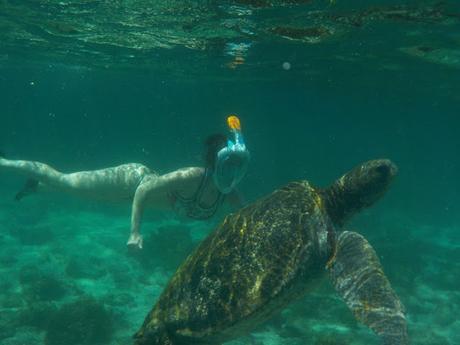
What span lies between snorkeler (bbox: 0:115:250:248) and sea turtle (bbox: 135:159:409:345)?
131 cm

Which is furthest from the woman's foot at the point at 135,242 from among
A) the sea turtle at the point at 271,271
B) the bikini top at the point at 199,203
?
the sea turtle at the point at 271,271

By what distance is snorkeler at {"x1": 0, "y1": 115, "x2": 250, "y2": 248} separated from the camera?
6.70m

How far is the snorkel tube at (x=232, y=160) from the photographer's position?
618cm

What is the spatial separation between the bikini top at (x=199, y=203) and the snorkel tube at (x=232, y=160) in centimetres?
66

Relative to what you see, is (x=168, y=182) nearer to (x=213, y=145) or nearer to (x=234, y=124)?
(x=213, y=145)

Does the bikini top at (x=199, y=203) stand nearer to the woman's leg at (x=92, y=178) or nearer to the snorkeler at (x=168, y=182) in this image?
the snorkeler at (x=168, y=182)

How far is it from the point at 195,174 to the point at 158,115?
135 m

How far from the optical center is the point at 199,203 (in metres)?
8.54

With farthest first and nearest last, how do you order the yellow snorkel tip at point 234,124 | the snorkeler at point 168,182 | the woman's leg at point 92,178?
the woman's leg at point 92,178 < the snorkeler at point 168,182 < the yellow snorkel tip at point 234,124

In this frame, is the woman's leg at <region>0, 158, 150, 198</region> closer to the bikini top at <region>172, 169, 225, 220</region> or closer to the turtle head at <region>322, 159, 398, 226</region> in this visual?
the bikini top at <region>172, 169, 225, 220</region>

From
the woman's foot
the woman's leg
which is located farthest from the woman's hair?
the woman's leg

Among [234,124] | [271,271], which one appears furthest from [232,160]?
[271,271]

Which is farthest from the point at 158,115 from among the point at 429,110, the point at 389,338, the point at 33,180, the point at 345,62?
the point at 389,338

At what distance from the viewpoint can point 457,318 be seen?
14.7 m
